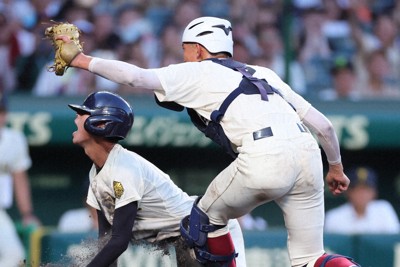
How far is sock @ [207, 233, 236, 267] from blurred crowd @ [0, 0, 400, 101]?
4810 millimetres

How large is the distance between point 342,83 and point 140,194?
17.5 feet

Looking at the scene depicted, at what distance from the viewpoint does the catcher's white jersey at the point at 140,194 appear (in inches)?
224

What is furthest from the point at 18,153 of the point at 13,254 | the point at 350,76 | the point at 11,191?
the point at 350,76

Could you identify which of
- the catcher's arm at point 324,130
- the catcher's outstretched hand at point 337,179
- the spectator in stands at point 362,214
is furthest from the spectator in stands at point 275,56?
A: the catcher's arm at point 324,130

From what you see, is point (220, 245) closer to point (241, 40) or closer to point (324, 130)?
point (324, 130)

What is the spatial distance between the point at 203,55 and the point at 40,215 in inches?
229

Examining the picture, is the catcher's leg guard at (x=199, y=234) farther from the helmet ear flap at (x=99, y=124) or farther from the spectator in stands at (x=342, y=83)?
the spectator in stands at (x=342, y=83)

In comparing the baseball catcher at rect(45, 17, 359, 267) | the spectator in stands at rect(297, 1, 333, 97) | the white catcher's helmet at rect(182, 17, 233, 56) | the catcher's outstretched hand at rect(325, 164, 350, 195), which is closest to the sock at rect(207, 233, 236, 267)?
the baseball catcher at rect(45, 17, 359, 267)

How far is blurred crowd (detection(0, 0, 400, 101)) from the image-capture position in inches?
417

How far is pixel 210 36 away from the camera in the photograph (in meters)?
5.78

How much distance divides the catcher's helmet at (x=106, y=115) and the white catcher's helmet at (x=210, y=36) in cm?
53

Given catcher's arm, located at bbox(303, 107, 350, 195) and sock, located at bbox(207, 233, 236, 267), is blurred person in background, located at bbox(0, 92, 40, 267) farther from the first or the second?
catcher's arm, located at bbox(303, 107, 350, 195)

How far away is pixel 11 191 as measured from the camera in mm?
10211

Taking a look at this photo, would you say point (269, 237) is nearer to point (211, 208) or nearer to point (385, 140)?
point (385, 140)
